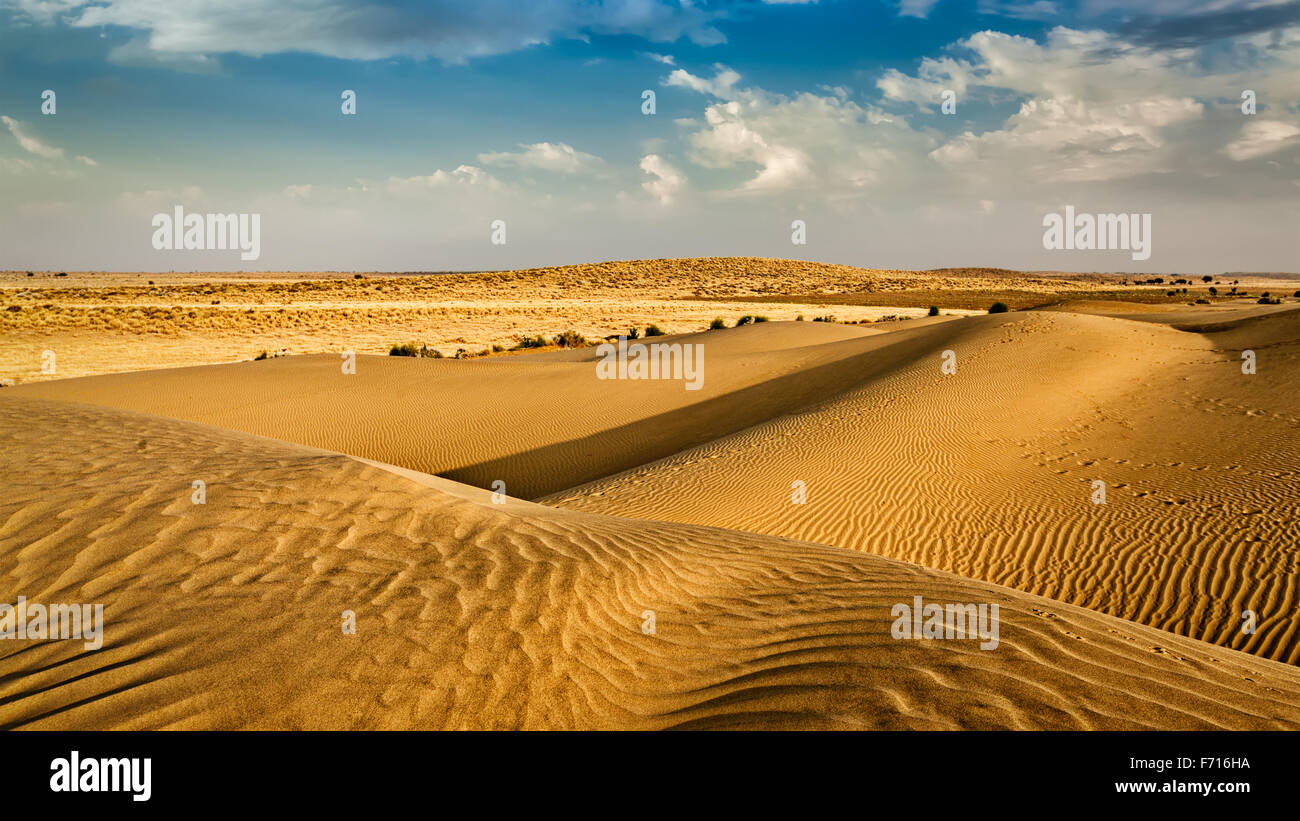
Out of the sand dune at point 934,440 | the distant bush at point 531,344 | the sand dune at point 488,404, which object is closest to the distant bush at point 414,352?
the sand dune at point 488,404

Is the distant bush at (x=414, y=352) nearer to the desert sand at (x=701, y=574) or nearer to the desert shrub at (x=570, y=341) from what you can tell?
the desert shrub at (x=570, y=341)

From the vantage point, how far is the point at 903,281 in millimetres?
95812

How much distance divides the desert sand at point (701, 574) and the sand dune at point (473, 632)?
2 cm

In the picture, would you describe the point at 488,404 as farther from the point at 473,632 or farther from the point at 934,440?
the point at 473,632

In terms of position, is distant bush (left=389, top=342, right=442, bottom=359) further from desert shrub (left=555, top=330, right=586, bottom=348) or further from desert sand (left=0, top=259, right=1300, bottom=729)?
desert sand (left=0, top=259, right=1300, bottom=729)

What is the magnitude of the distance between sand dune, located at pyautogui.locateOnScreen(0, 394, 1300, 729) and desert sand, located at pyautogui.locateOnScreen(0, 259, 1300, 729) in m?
0.02

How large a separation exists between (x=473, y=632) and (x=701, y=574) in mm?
2147

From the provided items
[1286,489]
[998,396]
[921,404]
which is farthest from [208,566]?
[998,396]

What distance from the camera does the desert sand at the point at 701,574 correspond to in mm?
3469

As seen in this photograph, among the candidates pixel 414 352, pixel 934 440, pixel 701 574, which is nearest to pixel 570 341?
pixel 414 352

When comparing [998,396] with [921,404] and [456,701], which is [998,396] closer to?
[921,404]

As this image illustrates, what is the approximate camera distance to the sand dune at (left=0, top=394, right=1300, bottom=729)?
337 cm

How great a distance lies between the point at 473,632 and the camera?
4.07 meters
